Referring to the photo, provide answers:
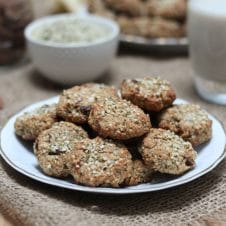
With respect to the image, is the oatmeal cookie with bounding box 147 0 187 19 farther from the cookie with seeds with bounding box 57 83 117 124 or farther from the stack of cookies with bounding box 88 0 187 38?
the cookie with seeds with bounding box 57 83 117 124

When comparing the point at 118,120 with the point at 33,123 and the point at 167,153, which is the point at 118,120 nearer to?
the point at 167,153

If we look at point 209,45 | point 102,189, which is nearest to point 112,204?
point 102,189

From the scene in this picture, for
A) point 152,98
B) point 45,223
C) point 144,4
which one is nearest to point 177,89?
point 144,4

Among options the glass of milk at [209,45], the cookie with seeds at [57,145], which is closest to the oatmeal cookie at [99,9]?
the glass of milk at [209,45]

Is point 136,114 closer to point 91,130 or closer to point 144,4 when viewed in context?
point 91,130

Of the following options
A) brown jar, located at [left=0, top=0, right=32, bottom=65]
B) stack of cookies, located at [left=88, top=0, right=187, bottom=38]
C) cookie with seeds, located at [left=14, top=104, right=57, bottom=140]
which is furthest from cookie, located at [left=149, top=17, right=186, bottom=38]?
cookie with seeds, located at [left=14, top=104, right=57, bottom=140]
